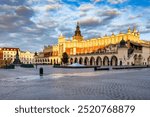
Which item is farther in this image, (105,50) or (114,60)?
(105,50)

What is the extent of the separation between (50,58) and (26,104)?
148 metres

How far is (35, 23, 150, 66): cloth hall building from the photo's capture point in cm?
8831

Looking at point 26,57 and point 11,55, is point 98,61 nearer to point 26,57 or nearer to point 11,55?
point 11,55

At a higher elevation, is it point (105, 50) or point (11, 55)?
point (105, 50)

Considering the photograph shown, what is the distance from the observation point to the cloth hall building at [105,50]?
8831 centimetres

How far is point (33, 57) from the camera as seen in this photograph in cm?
18812

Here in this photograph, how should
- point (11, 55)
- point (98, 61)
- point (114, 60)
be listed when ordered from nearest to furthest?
point (114, 60)
point (98, 61)
point (11, 55)

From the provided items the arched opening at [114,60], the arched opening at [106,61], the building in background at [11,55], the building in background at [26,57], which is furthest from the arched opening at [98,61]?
the building in background at [26,57]

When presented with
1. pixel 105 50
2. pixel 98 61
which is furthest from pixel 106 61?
pixel 105 50

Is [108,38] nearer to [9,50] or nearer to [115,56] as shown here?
[115,56]

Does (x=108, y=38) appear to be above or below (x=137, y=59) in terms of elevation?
above

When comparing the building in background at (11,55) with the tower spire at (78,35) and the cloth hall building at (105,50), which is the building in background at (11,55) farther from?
the tower spire at (78,35)

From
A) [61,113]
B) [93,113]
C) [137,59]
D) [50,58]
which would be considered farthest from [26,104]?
[50,58]

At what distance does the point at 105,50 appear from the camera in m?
A: 111
